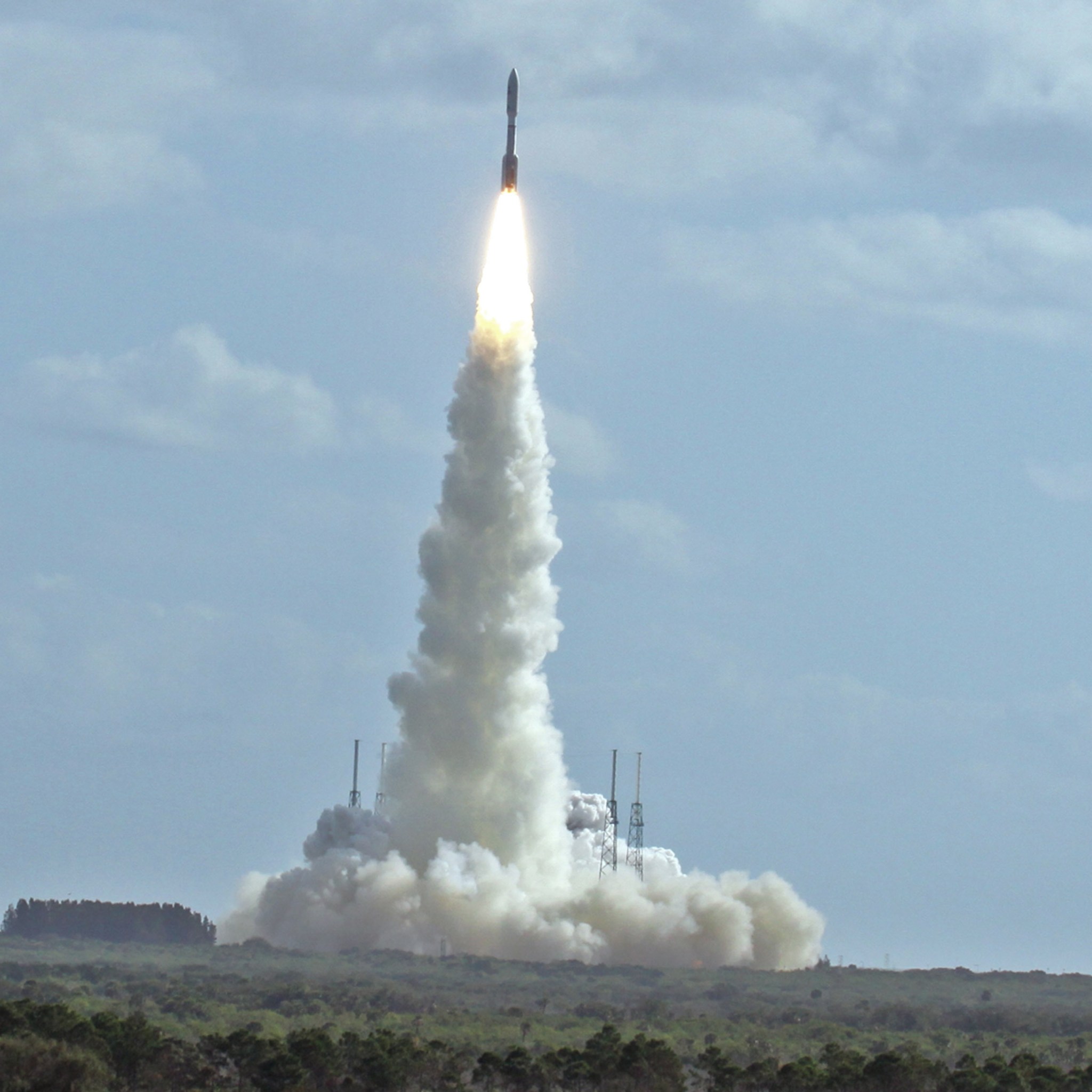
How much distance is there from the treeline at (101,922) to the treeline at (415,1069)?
57.4 m

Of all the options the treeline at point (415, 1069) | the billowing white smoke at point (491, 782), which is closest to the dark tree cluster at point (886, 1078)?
the treeline at point (415, 1069)

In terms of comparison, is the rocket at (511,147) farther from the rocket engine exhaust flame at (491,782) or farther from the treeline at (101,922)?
the treeline at (101,922)

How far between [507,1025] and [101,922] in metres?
54.1

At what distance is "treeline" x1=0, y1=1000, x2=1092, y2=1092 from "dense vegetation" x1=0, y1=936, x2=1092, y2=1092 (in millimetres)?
90

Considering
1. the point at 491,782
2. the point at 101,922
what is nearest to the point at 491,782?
the point at 491,782

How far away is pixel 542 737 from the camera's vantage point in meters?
126

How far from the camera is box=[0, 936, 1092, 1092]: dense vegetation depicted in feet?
283

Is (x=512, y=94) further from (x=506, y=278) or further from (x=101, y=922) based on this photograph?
(x=101, y=922)

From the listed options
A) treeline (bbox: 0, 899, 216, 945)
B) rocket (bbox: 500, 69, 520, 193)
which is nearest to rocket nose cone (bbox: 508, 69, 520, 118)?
rocket (bbox: 500, 69, 520, 193)

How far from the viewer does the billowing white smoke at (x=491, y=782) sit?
123188 millimetres

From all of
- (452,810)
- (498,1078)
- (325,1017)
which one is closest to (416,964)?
(452,810)

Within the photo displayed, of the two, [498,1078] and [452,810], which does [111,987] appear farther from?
[498,1078]

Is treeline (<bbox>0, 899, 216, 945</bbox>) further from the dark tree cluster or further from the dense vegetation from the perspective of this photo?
the dark tree cluster

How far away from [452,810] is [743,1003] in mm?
16737
